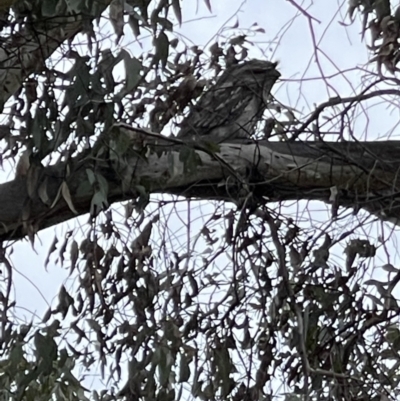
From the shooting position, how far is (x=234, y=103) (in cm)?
271

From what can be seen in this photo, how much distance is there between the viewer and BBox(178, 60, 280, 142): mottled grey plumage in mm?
2566

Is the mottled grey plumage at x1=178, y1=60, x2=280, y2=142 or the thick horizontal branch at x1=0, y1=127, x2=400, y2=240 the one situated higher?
the mottled grey plumage at x1=178, y1=60, x2=280, y2=142

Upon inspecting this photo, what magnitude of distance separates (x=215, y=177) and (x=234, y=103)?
1.04 feet

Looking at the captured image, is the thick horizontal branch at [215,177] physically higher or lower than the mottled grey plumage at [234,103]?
lower

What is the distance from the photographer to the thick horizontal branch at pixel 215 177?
218cm

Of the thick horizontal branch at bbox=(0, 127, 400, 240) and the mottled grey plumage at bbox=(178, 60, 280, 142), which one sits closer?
the thick horizontal branch at bbox=(0, 127, 400, 240)

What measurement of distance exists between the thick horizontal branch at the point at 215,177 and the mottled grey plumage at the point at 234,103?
103mm

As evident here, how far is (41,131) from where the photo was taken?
1968 millimetres

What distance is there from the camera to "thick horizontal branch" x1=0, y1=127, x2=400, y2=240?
218 centimetres

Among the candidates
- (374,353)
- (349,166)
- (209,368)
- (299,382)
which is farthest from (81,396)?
(349,166)

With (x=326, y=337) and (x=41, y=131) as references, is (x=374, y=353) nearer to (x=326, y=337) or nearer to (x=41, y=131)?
(x=326, y=337)

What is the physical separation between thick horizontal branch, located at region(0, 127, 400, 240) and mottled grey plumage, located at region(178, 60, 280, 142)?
10cm

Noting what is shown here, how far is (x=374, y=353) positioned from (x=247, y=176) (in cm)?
53

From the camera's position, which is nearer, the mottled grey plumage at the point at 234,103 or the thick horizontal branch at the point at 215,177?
the thick horizontal branch at the point at 215,177
